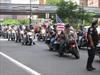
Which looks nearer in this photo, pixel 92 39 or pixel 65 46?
pixel 92 39

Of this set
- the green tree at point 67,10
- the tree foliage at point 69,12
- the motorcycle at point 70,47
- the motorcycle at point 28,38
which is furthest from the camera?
the tree foliage at point 69,12

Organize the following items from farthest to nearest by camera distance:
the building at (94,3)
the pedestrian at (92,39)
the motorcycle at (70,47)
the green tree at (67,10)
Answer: the building at (94,3)
the green tree at (67,10)
the motorcycle at (70,47)
the pedestrian at (92,39)

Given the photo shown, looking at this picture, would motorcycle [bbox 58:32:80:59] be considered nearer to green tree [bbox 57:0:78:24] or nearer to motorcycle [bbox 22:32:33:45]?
motorcycle [bbox 22:32:33:45]

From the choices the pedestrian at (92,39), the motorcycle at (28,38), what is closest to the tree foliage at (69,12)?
the motorcycle at (28,38)

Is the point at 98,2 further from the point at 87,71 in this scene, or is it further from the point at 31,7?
the point at 87,71

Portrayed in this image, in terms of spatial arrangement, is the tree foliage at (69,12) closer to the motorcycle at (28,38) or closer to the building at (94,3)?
the motorcycle at (28,38)

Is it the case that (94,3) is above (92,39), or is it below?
below

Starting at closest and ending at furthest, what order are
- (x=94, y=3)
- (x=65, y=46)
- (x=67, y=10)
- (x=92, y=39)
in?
(x=92, y=39)
(x=65, y=46)
(x=67, y=10)
(x=94, y=3)

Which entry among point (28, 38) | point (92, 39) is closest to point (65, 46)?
point (92, 39)

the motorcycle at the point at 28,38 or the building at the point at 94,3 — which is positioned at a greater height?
the motorcycle at the point at 28,38

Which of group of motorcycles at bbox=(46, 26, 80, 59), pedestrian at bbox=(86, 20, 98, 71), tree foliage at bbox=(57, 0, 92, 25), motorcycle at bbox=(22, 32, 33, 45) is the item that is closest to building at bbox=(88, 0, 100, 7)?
tree foliage at bbox=(57, 0, 92, 25)

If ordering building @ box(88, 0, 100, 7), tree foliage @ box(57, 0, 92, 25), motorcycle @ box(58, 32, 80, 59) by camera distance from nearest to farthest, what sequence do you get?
motorcycle @ box(58, 32, 80, 59)
tree foliage @ box(57, 0, 92, 25)
building @ box(88, 0, 100, 7)

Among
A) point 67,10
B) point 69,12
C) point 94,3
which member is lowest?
point 94,3

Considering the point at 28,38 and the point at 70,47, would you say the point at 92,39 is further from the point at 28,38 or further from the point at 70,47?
the point at 28,38
